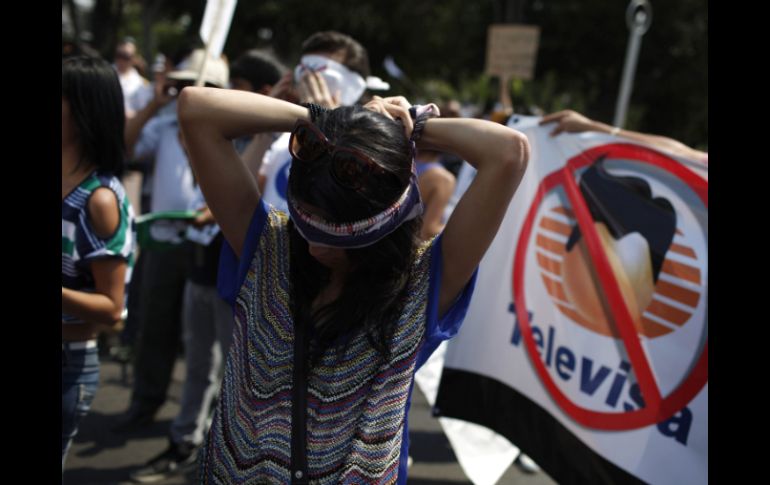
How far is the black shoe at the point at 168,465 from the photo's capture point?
3.65 metres

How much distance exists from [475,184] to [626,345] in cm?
129

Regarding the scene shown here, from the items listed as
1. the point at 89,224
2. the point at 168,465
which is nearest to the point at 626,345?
Answer: the point at 89,224

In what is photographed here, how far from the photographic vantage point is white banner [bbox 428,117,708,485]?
240 cm

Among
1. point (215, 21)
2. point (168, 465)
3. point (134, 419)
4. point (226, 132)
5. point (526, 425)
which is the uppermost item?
point (215, 21)

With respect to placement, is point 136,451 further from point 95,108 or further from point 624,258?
point 624,258

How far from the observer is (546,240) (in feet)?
9.82

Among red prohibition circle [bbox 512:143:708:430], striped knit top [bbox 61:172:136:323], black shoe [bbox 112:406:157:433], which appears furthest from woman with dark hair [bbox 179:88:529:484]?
black shoe [bbox 112:406:157:433]

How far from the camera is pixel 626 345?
8.46 feet

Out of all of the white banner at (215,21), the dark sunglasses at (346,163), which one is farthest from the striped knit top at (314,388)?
the white banner at (215,21)

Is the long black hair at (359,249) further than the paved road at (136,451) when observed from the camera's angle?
No

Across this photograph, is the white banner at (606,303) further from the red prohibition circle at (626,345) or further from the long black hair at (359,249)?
the long black hair at (359,249)

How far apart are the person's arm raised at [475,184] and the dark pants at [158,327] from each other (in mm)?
2981

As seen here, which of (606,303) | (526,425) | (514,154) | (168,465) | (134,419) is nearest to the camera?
(514,154)
